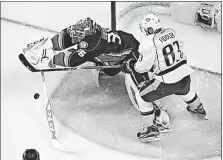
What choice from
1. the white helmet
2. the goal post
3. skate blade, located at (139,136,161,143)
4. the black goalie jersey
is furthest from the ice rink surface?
the white helmet

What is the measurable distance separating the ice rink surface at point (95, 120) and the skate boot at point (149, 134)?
28mm

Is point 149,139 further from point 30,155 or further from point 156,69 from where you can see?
point 30,155

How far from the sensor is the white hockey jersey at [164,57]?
3.19m

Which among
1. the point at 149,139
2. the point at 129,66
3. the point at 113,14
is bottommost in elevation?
the point at 149,139

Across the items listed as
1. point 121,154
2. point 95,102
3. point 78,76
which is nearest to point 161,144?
point 121,154

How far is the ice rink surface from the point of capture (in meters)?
3.39

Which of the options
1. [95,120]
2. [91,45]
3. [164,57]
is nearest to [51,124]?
[95,120]

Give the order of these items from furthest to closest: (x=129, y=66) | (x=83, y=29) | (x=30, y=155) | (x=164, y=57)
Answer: (x=129, y=66) < (x=83, y=29) < (x=164, y=57) < (x=30, y=155)

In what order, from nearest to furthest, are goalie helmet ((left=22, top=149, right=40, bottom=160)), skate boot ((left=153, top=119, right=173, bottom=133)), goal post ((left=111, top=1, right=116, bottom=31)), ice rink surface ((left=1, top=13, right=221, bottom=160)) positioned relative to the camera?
goalie helmet ((left=22, top=149, right=40, bottom=160)) → ice rink surface ((left=1, top=13, right=221, bottom=160)) → skate boot ((left=153, top=119, right=173, bottom=133)) → goal post ((left=111, top=1, right=116, bottom=31))

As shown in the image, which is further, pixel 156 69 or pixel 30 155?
pixel 156 69

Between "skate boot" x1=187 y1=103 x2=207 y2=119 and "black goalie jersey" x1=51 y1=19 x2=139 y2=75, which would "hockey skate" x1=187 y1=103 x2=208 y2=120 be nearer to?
"skate boot" x1=187 y1=103 x2=207 y2=119

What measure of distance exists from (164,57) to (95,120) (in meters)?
0.58

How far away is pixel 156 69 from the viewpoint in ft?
10.7

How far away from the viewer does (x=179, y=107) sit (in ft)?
12.0
